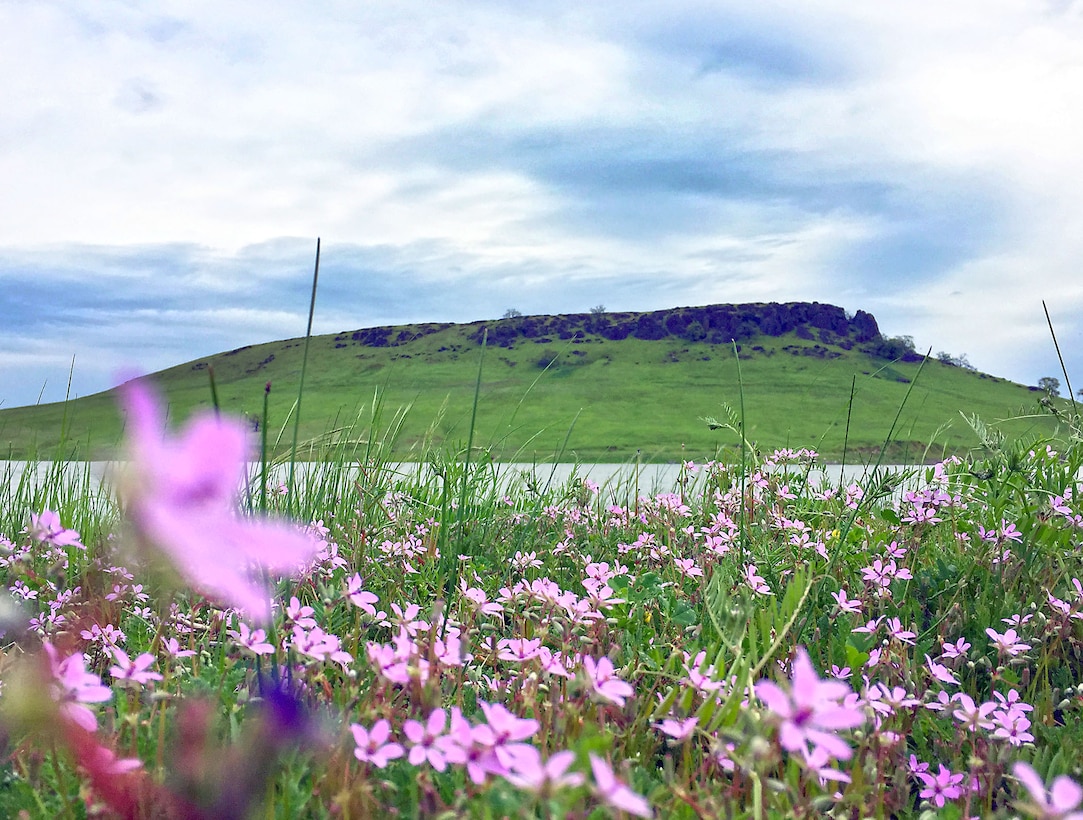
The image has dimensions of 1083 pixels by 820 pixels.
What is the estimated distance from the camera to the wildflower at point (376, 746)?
1.21 meters

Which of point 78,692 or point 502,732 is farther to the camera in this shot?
point 78,692

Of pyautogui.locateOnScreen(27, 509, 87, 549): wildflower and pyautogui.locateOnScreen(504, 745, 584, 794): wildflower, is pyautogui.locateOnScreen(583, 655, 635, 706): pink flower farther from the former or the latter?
pyautogui.locateOnScreen(27, 509, 87, 549): wildflower

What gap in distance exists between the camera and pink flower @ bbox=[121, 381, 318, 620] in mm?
866

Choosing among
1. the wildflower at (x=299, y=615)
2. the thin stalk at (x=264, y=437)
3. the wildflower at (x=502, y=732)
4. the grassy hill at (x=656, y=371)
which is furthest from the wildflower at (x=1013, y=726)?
the grassy hill at (x=656, y=371)

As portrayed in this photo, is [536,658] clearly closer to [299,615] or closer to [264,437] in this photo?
[299,615]

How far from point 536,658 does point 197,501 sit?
126 centimetres

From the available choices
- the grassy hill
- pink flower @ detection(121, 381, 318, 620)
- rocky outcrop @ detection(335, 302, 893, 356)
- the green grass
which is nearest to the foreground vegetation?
pink flower @ detection(121, 381, 318, 620)

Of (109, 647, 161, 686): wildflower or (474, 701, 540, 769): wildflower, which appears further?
(109, 647, 161, 686): wildflower

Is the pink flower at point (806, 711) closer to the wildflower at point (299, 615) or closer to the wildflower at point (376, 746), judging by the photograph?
the wildflower at point (376, 746)

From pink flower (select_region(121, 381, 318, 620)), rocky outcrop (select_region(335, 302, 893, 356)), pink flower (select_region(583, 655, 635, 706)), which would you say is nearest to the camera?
pink flower (select_region(121, 381, 318, 620))

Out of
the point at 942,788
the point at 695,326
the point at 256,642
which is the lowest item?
the point at 942,788

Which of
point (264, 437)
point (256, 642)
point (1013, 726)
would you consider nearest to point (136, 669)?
point (256, 642)

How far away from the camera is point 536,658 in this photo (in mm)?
2025

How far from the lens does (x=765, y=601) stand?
3391mm
